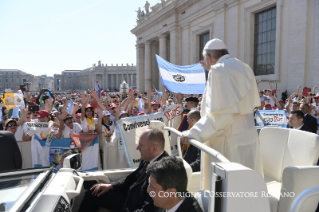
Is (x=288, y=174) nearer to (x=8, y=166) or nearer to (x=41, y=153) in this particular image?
(x=8, y=166)

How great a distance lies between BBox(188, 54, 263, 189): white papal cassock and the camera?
99.3 inches

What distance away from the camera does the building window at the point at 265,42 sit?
1819cm

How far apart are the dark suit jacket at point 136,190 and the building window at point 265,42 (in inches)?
675

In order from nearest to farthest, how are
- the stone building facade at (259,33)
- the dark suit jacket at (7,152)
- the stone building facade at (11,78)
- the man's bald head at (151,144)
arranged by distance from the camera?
1. the man's bald head at (151,144)
2. the dark suit jacket at (7,152)
3. the stone building facade at (259,33)
4. the stone building facade at (11,78)

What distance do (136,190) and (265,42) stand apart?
725 inches

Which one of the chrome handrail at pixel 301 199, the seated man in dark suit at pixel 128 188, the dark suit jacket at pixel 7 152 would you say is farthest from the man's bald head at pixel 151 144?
the dark suit jacket at pixel 7 152

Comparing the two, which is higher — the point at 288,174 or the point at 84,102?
the point at 84,102

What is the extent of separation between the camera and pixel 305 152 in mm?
3191

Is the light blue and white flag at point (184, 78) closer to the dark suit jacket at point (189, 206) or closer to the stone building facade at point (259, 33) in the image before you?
the dark suit jacket at point (189, 206)

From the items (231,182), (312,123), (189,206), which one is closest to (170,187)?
(189,206)

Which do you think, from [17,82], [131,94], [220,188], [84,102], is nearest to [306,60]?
[131,94]

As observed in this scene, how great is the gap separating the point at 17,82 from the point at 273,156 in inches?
7159

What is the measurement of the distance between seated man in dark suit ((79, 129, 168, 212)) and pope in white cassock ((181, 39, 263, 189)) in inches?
29.3

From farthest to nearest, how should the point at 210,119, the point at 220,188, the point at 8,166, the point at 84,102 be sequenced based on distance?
the point at 84,102 < the point at 8,166 < the point at 210,119 < the point at 220,188
